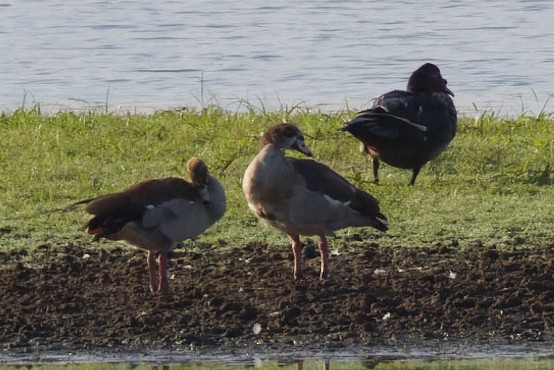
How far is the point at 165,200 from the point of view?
7812 millimetres

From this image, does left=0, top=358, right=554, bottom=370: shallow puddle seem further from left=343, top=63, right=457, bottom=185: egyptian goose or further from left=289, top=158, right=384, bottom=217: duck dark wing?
left=343, top=63, right=457, bottom=185: egyptian goose

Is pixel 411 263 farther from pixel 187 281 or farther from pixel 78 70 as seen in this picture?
pixel 78 70

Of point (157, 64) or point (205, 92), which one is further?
point (157, 64)

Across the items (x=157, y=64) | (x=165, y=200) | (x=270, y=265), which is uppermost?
(x=165, y=200)

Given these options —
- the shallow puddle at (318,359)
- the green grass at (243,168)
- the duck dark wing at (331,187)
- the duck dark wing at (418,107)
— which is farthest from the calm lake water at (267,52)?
the shallow puddle at (318,359)

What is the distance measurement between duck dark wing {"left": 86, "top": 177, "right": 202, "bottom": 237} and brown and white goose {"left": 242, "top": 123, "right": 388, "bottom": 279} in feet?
1.16

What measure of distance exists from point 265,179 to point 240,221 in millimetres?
1658

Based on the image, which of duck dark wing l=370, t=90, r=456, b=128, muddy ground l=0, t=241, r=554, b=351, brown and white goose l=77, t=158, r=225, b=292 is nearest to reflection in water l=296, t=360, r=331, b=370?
muddy ground l=0, t=241, r=554, b=351

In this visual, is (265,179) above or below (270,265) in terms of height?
above

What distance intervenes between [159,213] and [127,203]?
0.56ft

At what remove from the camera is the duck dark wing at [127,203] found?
7613 millimetres

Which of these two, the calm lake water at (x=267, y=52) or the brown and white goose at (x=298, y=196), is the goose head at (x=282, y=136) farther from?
the calm lake water at (x=267, y=52)

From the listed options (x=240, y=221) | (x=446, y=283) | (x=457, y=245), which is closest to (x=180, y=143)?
(x=240, y=221)

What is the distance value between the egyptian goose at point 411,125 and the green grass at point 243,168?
204mm
